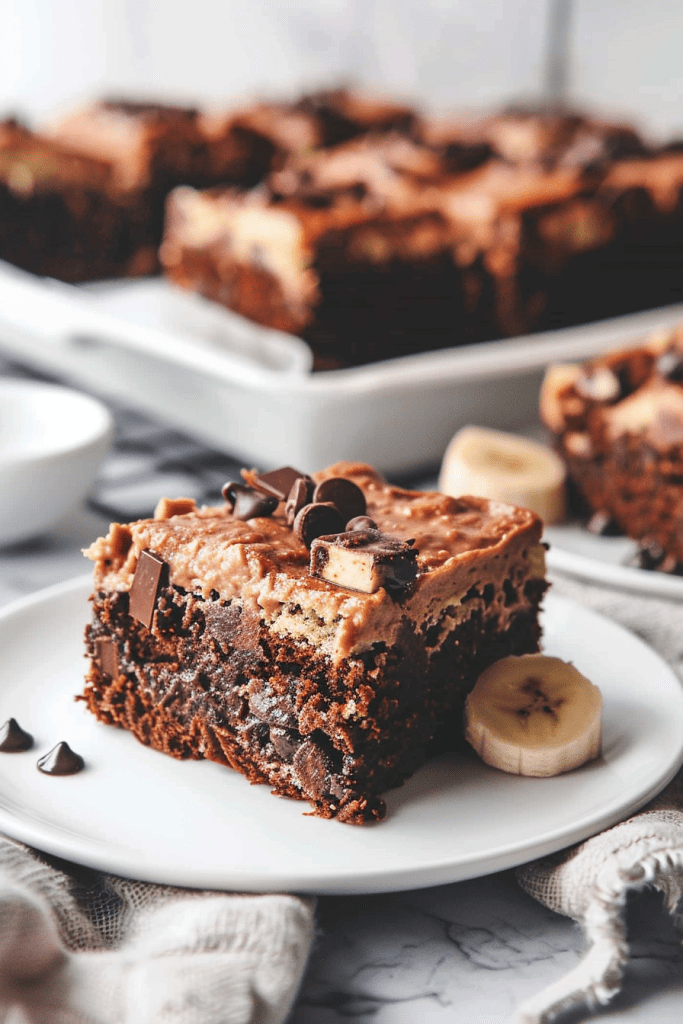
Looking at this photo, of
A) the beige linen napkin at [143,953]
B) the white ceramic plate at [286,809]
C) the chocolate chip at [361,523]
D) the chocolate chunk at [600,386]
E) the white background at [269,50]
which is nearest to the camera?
the beige linen napkin at [143,953]

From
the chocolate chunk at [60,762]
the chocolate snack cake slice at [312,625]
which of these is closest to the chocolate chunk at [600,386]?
the chocolate snack cake slice at [312,625]

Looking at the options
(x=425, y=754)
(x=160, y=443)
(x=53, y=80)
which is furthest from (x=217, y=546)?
(x=53, y=80)

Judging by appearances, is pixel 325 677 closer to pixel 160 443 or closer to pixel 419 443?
pixel 419 443

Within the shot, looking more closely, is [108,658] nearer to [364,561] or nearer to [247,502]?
[247,502]

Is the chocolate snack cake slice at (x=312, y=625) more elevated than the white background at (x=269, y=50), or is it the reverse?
the white background at (x=269, y=50)

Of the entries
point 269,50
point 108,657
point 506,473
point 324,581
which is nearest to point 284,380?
point 506,473

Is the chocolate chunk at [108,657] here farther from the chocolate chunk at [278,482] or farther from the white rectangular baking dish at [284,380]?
the white rectangular baking dish at [284,380]
